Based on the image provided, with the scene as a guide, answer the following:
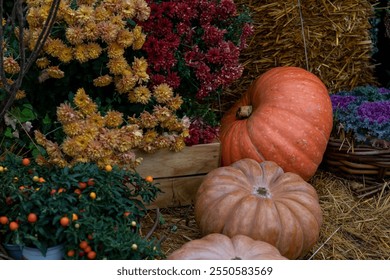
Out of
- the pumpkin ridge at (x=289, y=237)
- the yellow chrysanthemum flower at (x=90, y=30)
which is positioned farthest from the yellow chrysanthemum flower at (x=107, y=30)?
the pumpkin ridge at (x=289, y=237)

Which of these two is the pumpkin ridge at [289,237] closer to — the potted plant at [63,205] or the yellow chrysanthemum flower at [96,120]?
the potted plant at [63,205]

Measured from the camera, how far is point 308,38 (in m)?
3.62

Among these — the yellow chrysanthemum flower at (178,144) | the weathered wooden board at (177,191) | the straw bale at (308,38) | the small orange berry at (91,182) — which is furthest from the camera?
the straw bale at (308,38)

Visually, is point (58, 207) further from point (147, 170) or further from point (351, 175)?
point (351, 175)

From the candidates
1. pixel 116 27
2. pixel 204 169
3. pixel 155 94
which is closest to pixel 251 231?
pixel 204 169

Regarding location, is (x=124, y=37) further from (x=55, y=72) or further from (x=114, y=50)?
(x=55, y=72)

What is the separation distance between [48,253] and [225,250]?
2.01ft

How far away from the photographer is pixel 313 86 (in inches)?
125

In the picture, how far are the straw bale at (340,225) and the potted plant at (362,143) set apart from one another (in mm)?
81

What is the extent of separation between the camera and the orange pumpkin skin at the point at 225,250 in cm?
212

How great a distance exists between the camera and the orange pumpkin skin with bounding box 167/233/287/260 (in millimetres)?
2121

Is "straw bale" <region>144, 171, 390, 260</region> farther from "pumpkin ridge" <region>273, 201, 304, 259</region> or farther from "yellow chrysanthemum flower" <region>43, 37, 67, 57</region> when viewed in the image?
"yellow chrysanthemum flower" <region>43, 37, 67, 57</region>

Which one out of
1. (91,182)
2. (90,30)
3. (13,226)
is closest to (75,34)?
(90,30)
